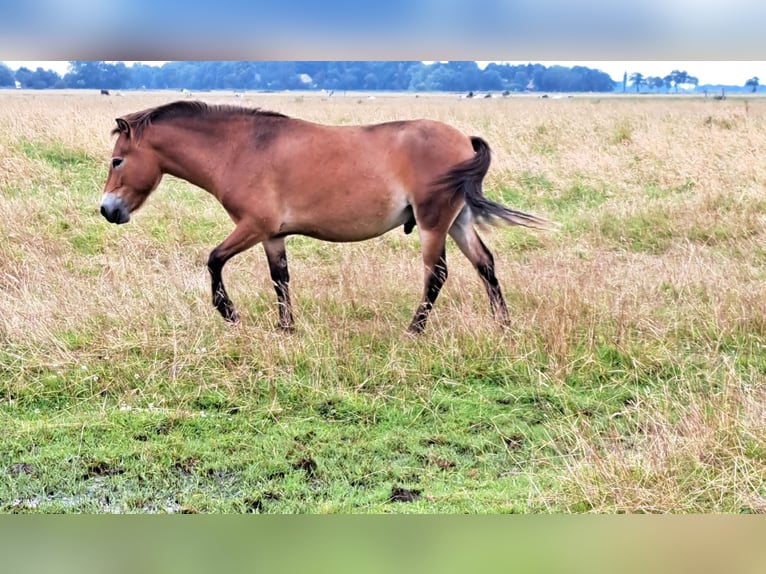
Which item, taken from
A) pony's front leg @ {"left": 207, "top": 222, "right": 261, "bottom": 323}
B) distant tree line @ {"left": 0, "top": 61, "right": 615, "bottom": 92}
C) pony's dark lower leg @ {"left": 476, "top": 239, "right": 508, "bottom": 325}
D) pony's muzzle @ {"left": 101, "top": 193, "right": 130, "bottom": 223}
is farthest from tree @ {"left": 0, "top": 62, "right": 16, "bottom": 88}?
pony's dark lower leg @ {"left": 476, "top": 239, "right": 508, "bottom": 325}

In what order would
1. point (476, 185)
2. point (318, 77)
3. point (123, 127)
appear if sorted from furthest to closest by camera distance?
1. point (476, 185)
2. point (123, 127)
3. point (318, 77)

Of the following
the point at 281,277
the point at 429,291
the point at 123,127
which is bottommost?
the point at 429,291

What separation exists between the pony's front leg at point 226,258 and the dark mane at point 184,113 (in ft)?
2.15

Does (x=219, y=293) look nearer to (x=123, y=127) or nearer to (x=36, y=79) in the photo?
(x=123, y=127)

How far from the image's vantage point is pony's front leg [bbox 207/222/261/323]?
4660 millimetres

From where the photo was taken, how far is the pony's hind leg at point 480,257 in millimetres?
4672

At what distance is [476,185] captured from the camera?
463 centimetres

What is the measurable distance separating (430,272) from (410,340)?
0.42 meters

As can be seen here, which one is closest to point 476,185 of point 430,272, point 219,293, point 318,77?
point 430,272

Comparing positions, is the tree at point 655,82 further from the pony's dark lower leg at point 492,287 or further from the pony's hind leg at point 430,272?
the pony's hind leg at point 430,272

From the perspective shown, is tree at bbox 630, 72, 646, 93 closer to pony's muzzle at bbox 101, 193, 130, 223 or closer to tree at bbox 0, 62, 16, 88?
pony's muzzle at bbox 101, 193, 130, 223
